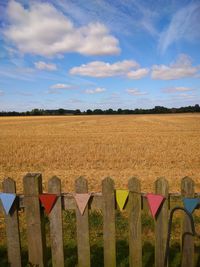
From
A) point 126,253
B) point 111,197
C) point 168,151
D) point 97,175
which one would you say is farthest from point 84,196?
point 168,151

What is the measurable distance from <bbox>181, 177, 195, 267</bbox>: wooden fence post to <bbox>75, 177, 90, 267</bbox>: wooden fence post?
3.64 ft

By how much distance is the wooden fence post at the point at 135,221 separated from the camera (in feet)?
11.1

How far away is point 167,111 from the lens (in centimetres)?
14925

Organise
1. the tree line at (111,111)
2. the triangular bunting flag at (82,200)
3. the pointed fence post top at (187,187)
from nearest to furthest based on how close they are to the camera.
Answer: the pointed fence post top at (187,187)
the triangular bunting flag at (82,200)
the tree line at (111,111)

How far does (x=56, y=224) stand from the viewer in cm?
356

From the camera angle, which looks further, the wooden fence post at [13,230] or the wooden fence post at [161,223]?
the wooden fence post at [13,230]

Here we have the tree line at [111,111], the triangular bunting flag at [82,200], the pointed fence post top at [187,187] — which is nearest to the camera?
the pointed fence post top at [187,187]

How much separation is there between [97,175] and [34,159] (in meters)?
5.29

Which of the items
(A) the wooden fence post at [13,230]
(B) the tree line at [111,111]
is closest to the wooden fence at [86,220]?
(A) the wooden fence post at [13,230]

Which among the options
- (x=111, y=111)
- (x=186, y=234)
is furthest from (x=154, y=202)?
(x=111, y=111)

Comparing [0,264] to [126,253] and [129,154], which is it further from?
[129,154]

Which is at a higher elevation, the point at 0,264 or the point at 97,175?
the point at 0,264

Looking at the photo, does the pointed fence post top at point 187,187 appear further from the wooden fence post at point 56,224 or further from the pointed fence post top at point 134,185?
the wooden fence post at point 56,224

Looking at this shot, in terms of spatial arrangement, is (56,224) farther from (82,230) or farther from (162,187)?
(162,187)
